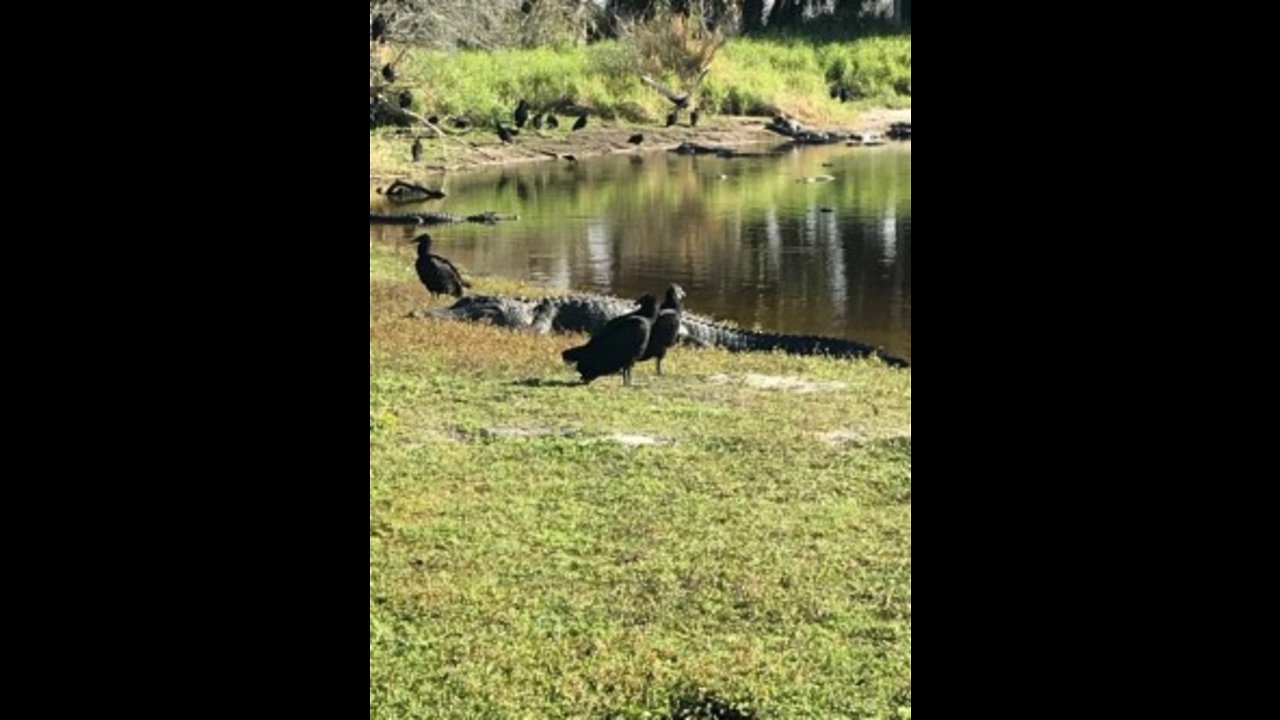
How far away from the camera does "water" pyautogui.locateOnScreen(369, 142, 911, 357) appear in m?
11.0

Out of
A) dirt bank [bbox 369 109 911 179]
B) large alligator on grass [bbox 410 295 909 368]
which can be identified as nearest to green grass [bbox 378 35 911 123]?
dirt bank [bbox 369 109 911 179]

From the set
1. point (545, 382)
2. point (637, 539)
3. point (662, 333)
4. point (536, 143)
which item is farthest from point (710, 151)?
point (637, 539)

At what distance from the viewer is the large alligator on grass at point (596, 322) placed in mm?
8945

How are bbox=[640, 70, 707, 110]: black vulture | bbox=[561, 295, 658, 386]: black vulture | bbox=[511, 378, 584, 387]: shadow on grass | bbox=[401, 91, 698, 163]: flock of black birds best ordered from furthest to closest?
bbox=[640, 70, 707, 110]: black vulture
bbox=[401, 91, 698, 163]: flock of black birds
bbox=[511, 378, 584, 387]: shadow on grass
bbox=[561, 295, 658, 386]: black vulture

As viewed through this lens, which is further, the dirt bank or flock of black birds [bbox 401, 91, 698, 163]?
flock of black birds [bbox 401, 91, 698, 163]

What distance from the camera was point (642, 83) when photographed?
23.0 meters

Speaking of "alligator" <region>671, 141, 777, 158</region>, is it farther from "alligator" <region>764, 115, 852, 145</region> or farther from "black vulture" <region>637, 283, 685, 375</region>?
"black vulture" <region>637, 283, 685, 375</region>

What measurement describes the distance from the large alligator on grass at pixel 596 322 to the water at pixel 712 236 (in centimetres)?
44

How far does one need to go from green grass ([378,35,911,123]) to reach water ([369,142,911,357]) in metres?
1.84

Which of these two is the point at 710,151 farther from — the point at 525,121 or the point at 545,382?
the point at 545,382

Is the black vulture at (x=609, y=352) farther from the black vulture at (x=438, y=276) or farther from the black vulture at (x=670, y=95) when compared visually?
the black vulture at (x=670, y=95)

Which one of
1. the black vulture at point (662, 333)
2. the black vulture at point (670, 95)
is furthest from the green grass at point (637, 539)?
the black vulture at point (670, 95)

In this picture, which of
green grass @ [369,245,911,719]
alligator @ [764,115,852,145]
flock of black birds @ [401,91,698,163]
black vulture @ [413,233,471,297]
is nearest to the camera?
green grass @ [369,245,911,719]
